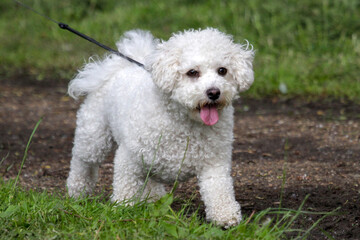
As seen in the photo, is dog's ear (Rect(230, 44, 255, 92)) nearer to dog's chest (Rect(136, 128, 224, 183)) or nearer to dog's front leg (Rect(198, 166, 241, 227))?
dog's chest (Rect(136, 128, 224, 183))

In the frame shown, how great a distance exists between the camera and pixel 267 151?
5.76 meters

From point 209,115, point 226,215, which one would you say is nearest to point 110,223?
point 226,215

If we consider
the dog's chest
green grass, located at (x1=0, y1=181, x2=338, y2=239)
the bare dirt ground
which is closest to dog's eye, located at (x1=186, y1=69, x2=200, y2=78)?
the dog's chest

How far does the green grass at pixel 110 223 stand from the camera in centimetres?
301

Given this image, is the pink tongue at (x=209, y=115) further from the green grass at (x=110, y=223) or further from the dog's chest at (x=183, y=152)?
the green grass at (x=110, y=223)

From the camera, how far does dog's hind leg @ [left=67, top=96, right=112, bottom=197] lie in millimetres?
4297

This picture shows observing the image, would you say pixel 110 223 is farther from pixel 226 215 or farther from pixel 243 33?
pixel 243 33

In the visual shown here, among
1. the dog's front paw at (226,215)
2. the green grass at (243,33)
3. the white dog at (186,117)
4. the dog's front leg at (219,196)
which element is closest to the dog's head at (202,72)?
the white dog at (186,117)

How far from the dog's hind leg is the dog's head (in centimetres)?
86

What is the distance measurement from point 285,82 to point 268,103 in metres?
0.53

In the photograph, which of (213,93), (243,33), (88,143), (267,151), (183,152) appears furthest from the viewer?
(243,33)

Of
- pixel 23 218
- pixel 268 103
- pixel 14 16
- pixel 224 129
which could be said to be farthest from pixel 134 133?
pixel 14 16

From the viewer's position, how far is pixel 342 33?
8781 mm

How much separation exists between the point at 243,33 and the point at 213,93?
589cm
